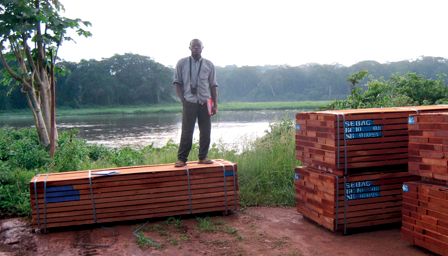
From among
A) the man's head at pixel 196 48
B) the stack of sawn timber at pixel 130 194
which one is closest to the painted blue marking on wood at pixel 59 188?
the stack of sawn timber at pixel 130 194

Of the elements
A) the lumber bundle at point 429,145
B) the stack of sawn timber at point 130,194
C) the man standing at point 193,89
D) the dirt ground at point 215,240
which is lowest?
the dirt ground at point 215,240

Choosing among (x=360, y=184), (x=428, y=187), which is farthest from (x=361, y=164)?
(x=428, y=187)

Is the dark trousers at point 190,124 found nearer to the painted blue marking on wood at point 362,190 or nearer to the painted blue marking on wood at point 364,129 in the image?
the painted blue marking on wood at point 364,129

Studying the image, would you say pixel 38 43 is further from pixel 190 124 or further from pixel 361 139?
pixel 361 139

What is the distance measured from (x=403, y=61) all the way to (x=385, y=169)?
28.9 metres

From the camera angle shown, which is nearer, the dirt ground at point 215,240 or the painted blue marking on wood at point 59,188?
the dirt ground at point 215,240

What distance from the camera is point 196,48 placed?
5855mm

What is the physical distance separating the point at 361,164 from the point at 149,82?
129ft

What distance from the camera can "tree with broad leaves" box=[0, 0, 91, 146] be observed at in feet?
28.2

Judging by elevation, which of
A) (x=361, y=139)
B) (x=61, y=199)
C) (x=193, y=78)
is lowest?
(x=61, y=199)

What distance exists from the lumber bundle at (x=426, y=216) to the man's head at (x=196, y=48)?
3.54 metres

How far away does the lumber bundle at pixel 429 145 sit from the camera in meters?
3.88

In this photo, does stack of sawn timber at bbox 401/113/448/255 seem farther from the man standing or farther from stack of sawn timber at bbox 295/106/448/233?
the man standing

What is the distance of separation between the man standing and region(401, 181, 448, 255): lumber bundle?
3122 mm
